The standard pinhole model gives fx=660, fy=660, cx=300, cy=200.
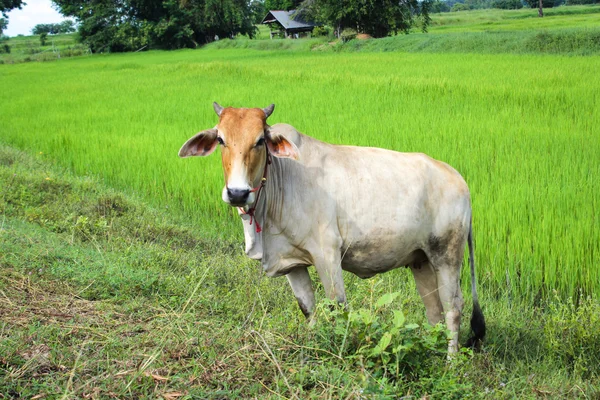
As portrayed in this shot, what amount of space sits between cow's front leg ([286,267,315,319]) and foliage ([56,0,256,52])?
38.7 metres

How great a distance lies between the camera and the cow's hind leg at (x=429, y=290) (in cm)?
357

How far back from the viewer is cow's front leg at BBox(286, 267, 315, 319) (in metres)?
3.34

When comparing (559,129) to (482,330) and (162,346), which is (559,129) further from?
(162,346)

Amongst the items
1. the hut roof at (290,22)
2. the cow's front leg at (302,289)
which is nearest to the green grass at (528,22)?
the hut roof at (290,22)

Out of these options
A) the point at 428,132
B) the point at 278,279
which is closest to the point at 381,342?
the point at 278,279

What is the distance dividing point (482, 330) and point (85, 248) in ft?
8.78

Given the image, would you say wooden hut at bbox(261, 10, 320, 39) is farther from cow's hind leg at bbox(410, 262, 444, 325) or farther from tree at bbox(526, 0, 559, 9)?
cow's hind leg at bbox(410, 262, 444, 325)

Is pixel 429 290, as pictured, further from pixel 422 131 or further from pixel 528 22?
pixel 528 22

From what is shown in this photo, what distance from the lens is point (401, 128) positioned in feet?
25.5

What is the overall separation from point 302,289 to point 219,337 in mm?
716

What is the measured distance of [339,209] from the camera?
10.5 ft

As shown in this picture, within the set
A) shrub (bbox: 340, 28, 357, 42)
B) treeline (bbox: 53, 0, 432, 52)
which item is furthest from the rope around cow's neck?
treeline (bbox: 53, 0, 432, 52)

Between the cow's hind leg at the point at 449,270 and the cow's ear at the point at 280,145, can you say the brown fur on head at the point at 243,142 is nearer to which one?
the cow's ear at the point at 280,145

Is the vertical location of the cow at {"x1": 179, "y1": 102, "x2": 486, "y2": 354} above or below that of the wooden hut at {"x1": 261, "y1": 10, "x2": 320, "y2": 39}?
above
